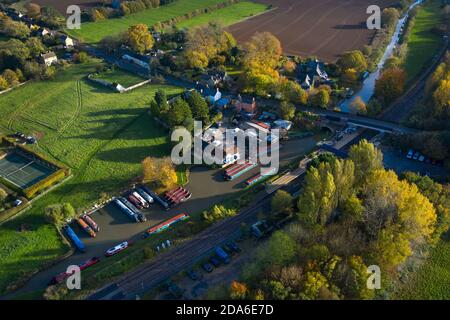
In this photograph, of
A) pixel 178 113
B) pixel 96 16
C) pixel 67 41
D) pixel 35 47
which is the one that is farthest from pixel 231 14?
pixel 178 113

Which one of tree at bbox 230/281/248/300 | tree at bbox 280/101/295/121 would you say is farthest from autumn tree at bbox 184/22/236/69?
A: tree at bbox 230/281/248/300

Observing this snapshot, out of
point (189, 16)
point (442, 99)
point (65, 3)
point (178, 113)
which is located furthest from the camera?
point (65, 3)

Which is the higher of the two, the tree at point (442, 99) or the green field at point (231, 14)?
the green field at point (231, 14)

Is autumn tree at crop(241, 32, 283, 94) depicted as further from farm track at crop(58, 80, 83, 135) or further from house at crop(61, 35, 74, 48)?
house at crop(61, 35, 74, 48)

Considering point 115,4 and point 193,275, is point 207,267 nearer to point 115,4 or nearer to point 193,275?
point 193,275

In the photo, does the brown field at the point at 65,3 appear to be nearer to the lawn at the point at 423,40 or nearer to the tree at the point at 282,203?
the lawn at the point at 423,40

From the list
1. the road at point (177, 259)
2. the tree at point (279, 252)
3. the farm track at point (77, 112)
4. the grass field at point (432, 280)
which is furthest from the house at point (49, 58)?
the grass field at point (432, 280)
